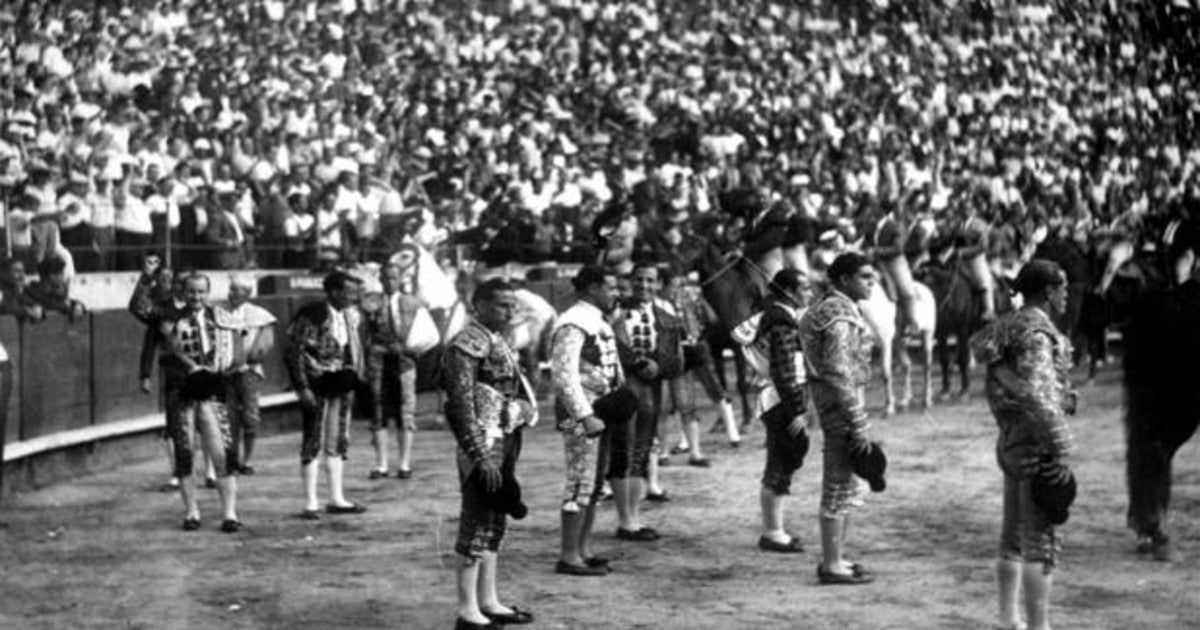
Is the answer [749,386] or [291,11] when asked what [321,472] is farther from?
[291,11]

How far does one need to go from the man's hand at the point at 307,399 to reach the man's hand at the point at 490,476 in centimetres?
463

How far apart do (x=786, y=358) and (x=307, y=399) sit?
3.67 m

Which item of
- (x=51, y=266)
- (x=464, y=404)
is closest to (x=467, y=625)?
(x=464, y=404)

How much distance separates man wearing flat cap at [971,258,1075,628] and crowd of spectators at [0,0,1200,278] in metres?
6.55

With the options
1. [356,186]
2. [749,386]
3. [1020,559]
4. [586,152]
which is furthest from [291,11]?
[1020,559]

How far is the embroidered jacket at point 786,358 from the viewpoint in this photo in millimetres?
11586

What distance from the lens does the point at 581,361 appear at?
1144 cm

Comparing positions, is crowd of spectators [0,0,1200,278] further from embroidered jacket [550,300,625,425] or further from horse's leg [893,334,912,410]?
embroidered jacket [550,300,625,425]

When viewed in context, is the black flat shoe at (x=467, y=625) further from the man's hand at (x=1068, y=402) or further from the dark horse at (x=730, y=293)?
the dark horse at (x=730, y=293)

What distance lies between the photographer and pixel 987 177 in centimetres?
3262

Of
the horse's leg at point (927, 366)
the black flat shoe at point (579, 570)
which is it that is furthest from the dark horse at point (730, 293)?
the black flat shoe at point (579, 570)

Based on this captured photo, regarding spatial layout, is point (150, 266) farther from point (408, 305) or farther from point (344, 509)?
point (344, 509)

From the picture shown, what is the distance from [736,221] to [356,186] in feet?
13.9

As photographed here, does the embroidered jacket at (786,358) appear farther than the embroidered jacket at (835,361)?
Yes
